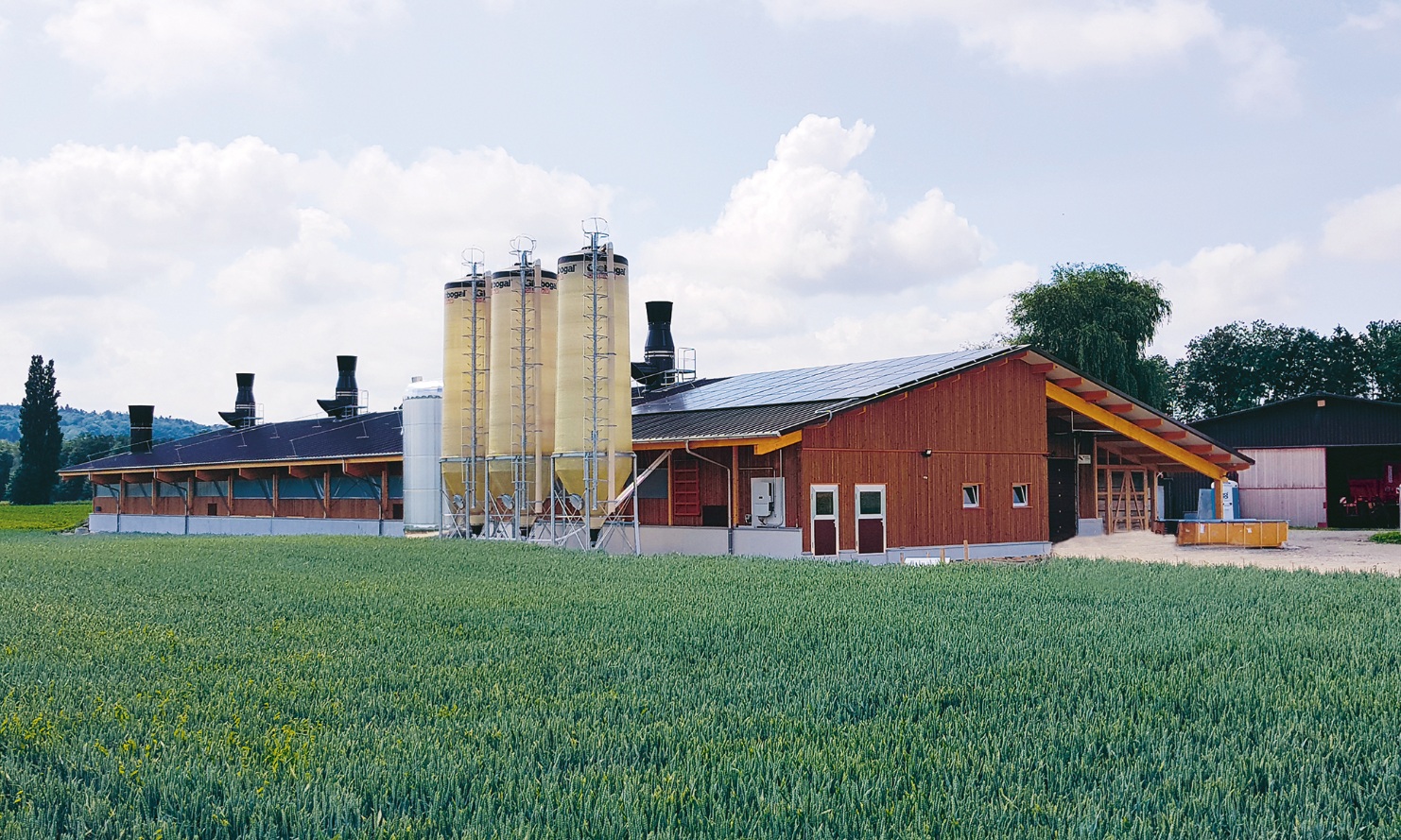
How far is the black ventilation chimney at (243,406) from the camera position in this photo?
6225 cm

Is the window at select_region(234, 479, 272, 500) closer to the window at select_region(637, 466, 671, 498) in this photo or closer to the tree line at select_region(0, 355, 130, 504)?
the window at select_region(637, 466, 671, 498)

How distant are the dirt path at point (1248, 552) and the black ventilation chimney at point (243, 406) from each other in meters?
45.3

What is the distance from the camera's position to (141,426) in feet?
195

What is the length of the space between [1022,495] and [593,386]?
12021mm

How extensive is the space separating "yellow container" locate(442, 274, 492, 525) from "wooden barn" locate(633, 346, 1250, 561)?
4506 millimetres

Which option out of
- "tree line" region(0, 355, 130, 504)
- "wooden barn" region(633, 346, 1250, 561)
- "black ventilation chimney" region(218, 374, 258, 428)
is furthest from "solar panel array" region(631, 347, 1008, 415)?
"tree line" region(0, 355, 130, 504)

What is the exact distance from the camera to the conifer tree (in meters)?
85.1

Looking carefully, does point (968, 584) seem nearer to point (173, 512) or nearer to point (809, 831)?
point (809, 831)

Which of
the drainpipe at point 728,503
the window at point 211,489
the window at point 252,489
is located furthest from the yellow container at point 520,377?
the window at point 211,489

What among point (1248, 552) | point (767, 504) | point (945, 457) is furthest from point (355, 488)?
point (1248, 552)

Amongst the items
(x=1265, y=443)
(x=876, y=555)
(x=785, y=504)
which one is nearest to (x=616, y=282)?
(x=785, y=504)

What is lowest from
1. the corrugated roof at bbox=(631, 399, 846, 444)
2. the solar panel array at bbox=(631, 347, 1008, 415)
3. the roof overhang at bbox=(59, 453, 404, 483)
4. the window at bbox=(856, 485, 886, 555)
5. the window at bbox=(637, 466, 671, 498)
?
the window at bbox=(856, 485, 886, 555)

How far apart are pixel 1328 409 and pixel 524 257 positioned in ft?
111

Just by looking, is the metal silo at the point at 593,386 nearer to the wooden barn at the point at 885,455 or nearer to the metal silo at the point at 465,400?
the wooden barn at the point at 885,455
